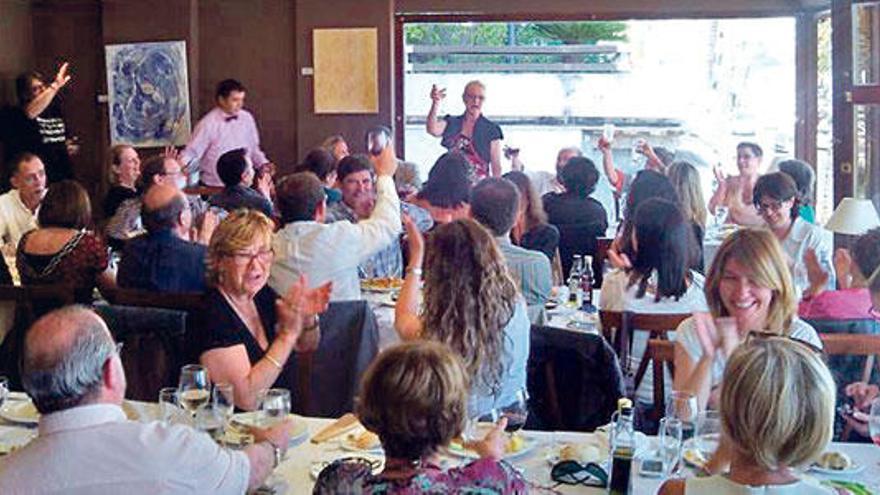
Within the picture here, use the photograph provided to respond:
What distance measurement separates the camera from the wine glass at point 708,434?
2.77m

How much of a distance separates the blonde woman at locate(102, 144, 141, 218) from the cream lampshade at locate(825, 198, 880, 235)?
4.31 m

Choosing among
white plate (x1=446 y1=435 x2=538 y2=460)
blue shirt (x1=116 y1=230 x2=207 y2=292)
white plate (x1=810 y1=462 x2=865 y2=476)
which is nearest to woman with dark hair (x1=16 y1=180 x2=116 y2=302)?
blue shirt (x1=116 y1=230 x2=207 y2=292)

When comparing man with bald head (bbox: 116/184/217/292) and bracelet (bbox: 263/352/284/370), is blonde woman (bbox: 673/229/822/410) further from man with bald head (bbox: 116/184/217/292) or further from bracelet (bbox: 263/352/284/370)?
man with bald head (bbox: 116/184/217/292)

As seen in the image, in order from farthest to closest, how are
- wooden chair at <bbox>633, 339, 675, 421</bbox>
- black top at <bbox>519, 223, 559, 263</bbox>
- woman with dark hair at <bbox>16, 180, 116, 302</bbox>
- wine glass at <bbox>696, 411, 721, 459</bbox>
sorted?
Answer: black top at <bbox>519, 223, 559, 263</bbox>
woman with dark hair at <bbox>16, 180, 116, 302</bbox>
wooden chair at <bbox>633, 339, 675, 421</bbox>
wine glass at <bbox>696, 411, 721, 459</bbox>

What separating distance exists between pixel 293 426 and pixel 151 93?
7759 mm

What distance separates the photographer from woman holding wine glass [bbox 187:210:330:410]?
11.6ft

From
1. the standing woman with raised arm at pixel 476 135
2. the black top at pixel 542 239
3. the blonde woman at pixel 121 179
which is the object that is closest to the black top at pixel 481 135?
the standing woman with raised arm at pixel 476 135

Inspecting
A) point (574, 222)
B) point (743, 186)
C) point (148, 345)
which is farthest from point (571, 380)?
point (743, 186)

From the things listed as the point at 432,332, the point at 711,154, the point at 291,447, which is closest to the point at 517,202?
the point at 432,332

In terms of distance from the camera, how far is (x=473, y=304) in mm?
3434

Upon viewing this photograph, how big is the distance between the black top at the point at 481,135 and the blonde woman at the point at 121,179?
265 centimetres

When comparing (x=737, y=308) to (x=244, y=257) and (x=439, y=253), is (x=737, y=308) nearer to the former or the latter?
(x=439, y=253)

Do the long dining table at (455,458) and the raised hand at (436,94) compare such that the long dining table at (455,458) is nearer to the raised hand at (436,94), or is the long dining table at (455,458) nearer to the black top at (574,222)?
the black top at (574,222)

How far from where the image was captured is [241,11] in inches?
406
